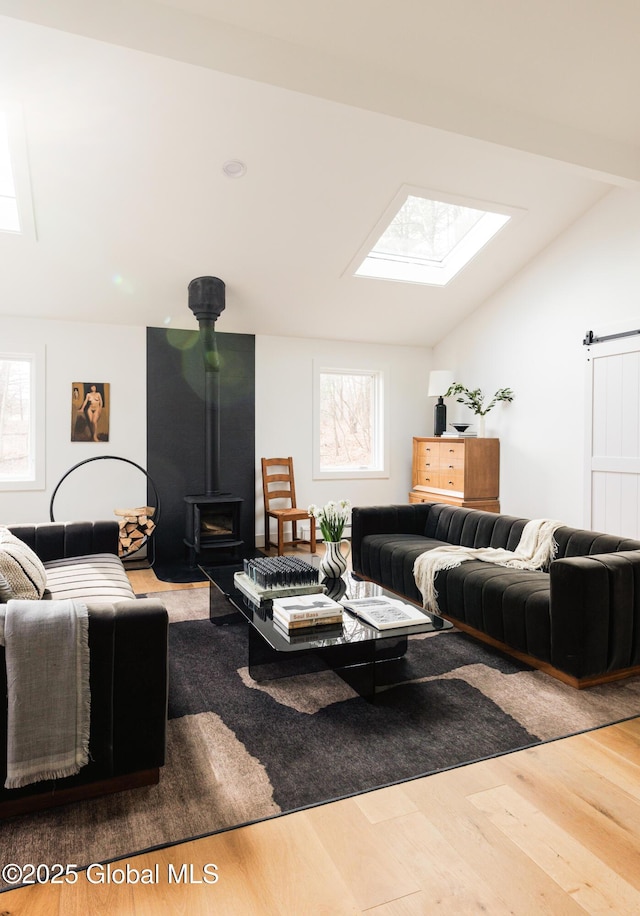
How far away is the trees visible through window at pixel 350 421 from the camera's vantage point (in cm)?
659

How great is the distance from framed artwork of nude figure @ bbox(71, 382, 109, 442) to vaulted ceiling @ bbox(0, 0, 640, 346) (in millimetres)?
668

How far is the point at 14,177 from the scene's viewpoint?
381cm

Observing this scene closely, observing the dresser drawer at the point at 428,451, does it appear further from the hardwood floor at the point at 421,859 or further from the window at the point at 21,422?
the hardwood floor at the point at 421,859

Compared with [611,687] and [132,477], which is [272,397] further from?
[611,687]

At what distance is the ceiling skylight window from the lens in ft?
16.9

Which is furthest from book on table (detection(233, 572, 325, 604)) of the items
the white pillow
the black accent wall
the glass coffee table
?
the black accent wall

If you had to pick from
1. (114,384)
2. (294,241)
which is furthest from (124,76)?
(114,384)

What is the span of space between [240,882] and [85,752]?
61 centimetres

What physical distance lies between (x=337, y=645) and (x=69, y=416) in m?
4.12

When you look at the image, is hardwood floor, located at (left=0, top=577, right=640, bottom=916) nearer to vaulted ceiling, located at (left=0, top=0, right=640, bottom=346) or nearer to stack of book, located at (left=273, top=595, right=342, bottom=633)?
stack of book, located at (left=273, top=595, right=342, bottom=633)

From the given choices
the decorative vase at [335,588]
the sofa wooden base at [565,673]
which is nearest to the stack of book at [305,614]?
the decorative vase at [335,588]

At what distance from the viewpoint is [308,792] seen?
1812mm

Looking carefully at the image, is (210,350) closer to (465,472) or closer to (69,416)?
(69,416)

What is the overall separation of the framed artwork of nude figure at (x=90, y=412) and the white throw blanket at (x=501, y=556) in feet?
11.2
